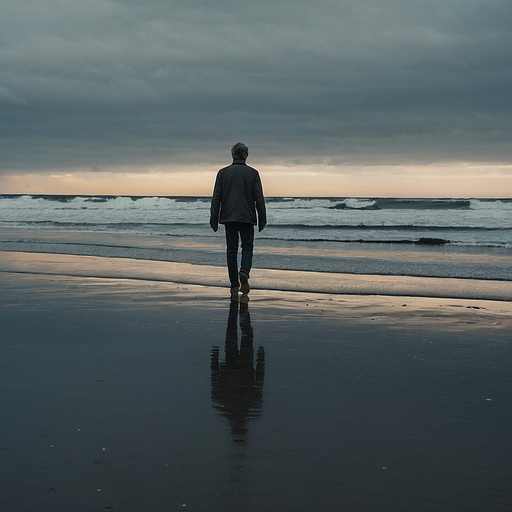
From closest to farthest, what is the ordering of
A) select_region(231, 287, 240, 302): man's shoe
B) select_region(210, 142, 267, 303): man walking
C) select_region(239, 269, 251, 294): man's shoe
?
select_region(231, 287, 240, 302): man's shoe < select_region(239, 269, 251, 294): man's shoe < select_region(210, 142, 267, 303): man walking

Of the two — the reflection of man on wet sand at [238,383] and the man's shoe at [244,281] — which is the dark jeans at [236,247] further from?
the reflection of man on wet sand at [238,383]

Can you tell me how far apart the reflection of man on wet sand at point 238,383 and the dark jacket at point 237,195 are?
2711 millimetres

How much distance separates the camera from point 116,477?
2.43 metres

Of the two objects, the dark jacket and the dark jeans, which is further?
the dark jacket

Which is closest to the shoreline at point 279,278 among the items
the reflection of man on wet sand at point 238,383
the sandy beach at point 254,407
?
the sandy beach at point 254,407

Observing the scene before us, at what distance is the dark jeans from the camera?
25.3 feet

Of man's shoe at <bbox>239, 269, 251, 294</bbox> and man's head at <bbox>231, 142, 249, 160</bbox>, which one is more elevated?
man's head at <bbox>231, 142, 249, 160</bbox>

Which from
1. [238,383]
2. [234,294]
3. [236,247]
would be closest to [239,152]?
[236,247]

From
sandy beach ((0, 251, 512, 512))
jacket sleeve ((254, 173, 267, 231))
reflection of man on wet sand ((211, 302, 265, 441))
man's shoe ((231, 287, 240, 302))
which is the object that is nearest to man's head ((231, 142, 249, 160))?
jacket sleeve ((254, 173, 267, 231))

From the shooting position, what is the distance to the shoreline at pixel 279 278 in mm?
8148

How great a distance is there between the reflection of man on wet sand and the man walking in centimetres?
260

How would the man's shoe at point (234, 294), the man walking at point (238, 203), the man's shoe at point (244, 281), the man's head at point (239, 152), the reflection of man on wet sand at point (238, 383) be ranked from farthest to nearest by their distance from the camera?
the man's head at point (239, 152), the man walking at point (238, 203), the man's shoe at point (244, 281), the man's shoe at point (234, 294), the reflection of man on wet sand at point (238, 383)

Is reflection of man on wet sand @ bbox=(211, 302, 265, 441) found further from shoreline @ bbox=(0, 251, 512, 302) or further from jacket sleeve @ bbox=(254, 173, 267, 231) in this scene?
shoreline @ bbox=(0, 251, 512, 302)

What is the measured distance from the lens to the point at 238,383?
3.80 meters
